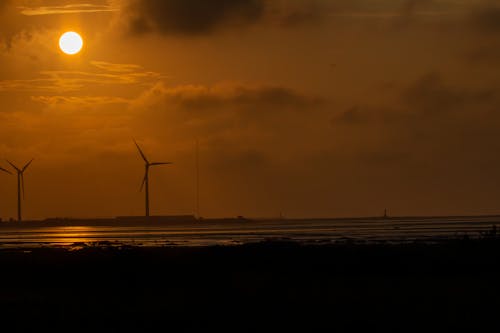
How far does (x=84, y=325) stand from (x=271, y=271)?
810 inches

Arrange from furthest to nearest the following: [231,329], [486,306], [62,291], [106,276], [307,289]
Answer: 1. [106,276]
2. [62,291]
3. [307,289]
4. [486,306]
5. [231,329]

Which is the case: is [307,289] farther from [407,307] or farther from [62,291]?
[62,291]

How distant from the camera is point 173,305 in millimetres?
34250

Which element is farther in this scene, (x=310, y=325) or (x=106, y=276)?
(x=106, y=276)

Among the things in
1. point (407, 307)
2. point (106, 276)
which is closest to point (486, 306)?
point (407, 307)

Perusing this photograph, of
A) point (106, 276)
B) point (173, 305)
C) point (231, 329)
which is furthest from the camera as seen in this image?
point (106, 276)

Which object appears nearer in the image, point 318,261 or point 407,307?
point 407,307

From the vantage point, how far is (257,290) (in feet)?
125

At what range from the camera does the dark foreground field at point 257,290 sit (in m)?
29.8

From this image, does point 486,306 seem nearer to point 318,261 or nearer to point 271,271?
point 271,271

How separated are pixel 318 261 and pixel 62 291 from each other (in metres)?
17.3

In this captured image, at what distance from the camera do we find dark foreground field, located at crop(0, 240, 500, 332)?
1174 inches

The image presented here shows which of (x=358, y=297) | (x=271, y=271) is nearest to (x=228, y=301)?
(x=358, y=297)

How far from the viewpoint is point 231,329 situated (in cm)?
2850
